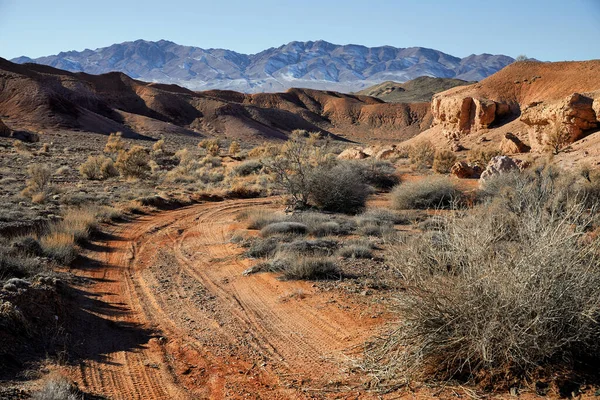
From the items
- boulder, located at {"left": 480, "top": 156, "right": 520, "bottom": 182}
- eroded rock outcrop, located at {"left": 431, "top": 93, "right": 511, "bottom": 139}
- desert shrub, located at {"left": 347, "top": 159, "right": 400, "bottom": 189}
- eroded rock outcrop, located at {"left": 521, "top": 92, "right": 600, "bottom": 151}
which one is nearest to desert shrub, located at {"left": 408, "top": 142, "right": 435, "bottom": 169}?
eroded rock outcrop, located at {"left": 431, "top": 93, "right": 511, "bottom": 139}

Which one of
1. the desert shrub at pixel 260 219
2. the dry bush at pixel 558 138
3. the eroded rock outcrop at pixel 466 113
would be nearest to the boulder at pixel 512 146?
the dry bush at pixel 558 138

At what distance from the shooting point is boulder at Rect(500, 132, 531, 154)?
26.2 meters

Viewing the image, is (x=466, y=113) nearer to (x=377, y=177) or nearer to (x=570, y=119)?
(x=570, y=119)

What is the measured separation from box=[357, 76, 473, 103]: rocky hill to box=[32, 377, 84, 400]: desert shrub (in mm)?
119429

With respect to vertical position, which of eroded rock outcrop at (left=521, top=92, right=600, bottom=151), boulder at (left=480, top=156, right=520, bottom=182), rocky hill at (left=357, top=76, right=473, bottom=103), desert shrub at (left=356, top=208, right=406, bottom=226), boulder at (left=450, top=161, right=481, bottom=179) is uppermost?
rocky hill at (left=357, top=76, right=473, bottom=103)

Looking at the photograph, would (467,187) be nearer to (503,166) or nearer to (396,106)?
(503,166)

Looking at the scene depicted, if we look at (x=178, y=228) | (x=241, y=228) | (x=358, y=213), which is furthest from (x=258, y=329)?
(x=358, y=213)

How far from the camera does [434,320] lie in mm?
4430

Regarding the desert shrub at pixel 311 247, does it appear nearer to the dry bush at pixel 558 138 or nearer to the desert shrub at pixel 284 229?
the desert shrub at pixel 284 229

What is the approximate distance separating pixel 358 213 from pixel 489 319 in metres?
10.5

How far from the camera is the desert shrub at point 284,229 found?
36.5ft

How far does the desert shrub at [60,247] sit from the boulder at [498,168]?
13.3 meters

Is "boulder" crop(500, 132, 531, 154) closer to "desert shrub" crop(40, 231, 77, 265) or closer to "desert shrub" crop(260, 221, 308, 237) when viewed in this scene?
"desert shrub" crop(260, 221, 308, 237)

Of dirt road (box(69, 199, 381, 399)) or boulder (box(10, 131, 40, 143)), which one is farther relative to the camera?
boulder (box(10, 131, 40, 143))
